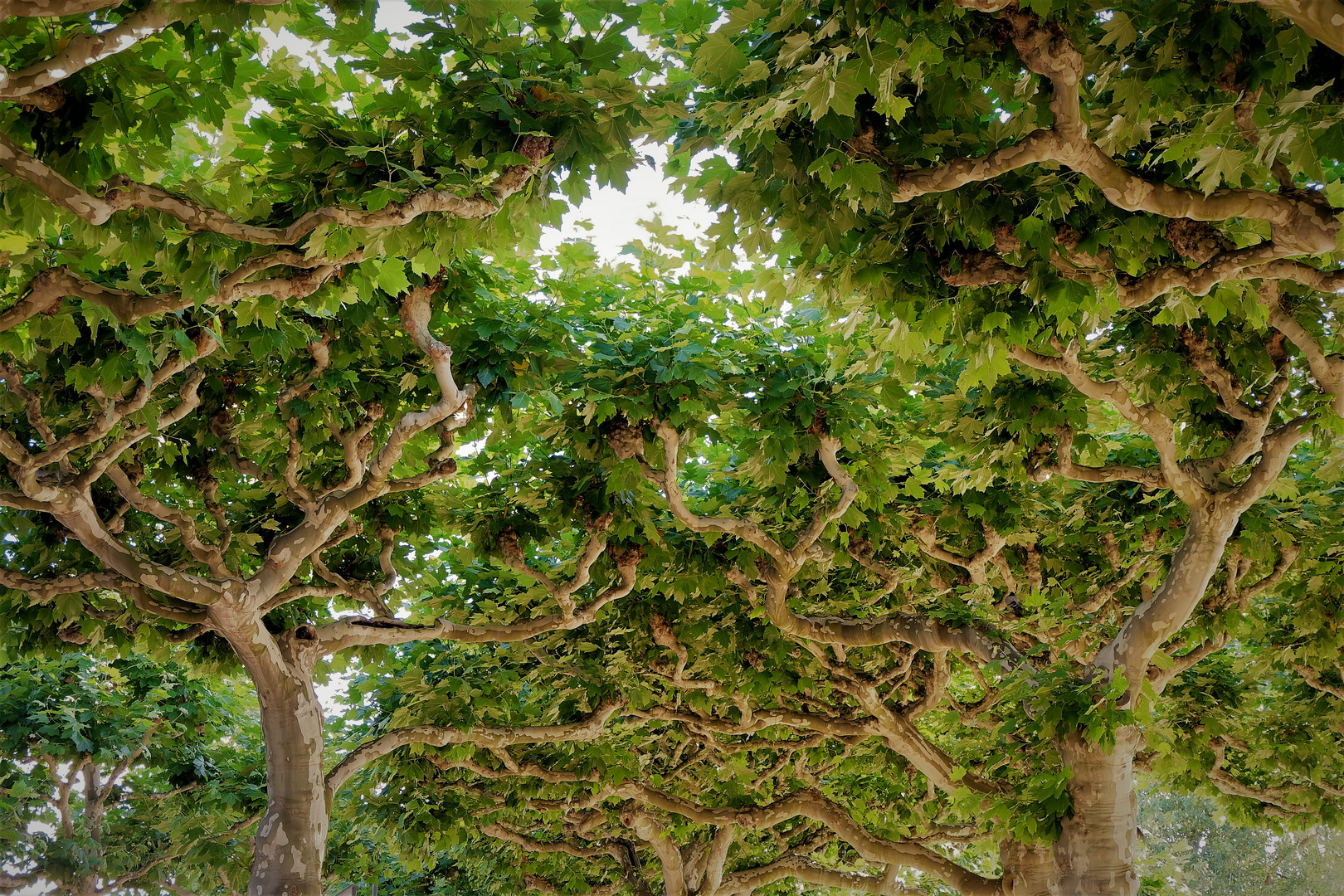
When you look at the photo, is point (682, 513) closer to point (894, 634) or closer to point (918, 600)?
point (894, 634)

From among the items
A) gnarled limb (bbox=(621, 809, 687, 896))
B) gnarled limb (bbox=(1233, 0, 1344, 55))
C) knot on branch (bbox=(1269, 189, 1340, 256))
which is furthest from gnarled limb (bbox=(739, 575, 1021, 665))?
Result: gnarled limb (bbox=(1233, 0, 1344, 55))

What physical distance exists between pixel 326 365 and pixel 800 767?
7.79 meters

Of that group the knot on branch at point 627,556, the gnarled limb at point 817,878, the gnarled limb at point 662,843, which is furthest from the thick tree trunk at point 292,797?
the gnarled limb at point 817,878

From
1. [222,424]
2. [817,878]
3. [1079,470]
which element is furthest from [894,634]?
[222,424]

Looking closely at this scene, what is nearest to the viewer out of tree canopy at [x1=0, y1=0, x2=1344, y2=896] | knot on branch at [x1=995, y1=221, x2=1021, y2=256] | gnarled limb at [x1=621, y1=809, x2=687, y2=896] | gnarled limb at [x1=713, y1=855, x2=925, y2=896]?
tree canopy at [x1=0, y1=0, x2=1344, y2=896]

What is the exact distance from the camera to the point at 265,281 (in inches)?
193

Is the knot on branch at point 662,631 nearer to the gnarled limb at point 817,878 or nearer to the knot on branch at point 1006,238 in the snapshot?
the gnarled limb at point 817,878

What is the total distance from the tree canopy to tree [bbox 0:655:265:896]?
0.29 feet

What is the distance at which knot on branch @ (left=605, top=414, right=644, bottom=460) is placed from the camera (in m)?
6.71

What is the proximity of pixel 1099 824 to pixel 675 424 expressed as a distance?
14.3ft

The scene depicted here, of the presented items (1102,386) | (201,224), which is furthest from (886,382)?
Result: (201,224)

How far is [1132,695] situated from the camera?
21.3 feet

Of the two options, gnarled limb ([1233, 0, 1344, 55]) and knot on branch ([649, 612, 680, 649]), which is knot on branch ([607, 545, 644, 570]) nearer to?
knot on branch ([649, 612, 680, 649])

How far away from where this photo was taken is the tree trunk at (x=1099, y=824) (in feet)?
22.8
